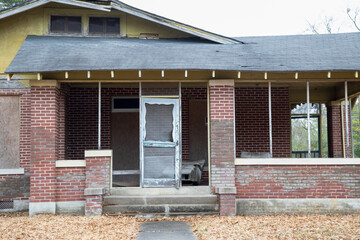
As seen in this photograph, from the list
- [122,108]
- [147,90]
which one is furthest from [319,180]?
[122,108]

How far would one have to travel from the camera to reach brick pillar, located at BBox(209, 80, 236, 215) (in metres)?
8.89

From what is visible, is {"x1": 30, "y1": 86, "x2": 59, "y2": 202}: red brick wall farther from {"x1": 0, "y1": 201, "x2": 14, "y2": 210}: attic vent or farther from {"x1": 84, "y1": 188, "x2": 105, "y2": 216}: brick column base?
{"x1": 0, "y1": 201, "x2": 14, "y2": 210}: attic vent

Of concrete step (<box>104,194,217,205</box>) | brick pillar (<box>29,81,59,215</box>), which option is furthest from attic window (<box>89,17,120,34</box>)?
concrete step (<box>104,194,217,205</box>)

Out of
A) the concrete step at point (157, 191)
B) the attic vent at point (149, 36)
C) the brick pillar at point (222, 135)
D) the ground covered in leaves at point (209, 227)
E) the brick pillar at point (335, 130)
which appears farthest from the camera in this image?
the brick pillar at point (335, 130)

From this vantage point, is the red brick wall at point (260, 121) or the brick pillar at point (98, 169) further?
the red brick wall at point (260, 121)

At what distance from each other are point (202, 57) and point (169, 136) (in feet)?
6.77

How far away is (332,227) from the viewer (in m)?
7.27

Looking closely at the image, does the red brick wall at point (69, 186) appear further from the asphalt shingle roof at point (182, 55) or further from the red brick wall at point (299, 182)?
the red brick wall at point (299, 182)

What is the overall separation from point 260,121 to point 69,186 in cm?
608

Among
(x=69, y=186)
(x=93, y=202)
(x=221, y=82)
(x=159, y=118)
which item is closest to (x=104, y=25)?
(x=159, y=118)

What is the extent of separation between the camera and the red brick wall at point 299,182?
8914 mm

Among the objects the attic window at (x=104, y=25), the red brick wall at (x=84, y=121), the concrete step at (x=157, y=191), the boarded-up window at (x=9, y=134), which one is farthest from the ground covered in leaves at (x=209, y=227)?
the attic window at (x=104, y=25)

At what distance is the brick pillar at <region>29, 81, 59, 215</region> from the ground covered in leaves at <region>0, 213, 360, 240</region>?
0.42m

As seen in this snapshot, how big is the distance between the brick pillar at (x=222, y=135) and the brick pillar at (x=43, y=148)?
367 cm
